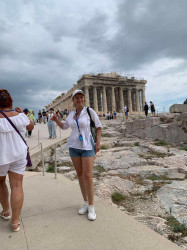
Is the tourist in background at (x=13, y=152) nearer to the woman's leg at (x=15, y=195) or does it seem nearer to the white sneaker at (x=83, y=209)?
the woman's leg at (x=15, y=195)

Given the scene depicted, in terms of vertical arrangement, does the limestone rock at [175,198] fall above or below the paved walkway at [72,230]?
below

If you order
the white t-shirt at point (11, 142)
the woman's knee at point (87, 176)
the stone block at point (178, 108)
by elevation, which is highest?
the stone block at point (178, 108)

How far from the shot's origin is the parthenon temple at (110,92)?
48553mm

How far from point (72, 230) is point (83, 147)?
105 cm

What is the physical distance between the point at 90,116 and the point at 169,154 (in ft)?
17.7

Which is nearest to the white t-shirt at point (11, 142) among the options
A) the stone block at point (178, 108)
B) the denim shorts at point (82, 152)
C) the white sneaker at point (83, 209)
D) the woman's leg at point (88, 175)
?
the denim shorts at point (82, 152)

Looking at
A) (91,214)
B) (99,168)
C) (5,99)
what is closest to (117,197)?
(91,214)

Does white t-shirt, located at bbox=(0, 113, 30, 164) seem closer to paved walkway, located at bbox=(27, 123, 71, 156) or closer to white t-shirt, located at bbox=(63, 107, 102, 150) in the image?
white t-shirt, located at bbox=(63, 107, 102, 150)

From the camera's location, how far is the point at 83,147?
9.59ft

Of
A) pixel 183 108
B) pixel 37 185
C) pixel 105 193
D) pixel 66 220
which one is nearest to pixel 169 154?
pixel 105 193

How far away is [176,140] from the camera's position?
33.0ft

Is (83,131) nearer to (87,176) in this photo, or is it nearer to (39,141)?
(87,176)

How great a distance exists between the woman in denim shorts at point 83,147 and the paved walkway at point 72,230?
0.73 ft

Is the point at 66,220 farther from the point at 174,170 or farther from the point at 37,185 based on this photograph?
the point at 174,170
